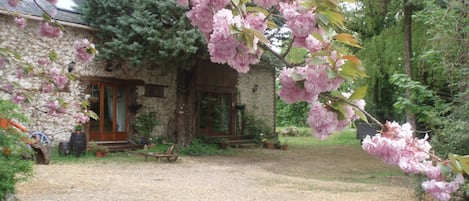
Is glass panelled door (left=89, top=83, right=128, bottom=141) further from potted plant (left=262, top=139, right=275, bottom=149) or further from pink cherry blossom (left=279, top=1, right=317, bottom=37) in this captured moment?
pink cherry blossom (left=279, top=1, right=317, bottom=37)

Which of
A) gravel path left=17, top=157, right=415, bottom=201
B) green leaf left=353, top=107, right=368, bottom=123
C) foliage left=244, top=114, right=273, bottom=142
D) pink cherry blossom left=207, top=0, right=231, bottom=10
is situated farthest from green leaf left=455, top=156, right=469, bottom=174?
foliage left=244, top=114, right=273, bottom=142

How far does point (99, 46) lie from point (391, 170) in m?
8.23

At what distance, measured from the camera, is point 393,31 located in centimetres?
1164

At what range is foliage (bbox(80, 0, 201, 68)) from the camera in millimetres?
11633

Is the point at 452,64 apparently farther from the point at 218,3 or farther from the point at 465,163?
the point at 218,3

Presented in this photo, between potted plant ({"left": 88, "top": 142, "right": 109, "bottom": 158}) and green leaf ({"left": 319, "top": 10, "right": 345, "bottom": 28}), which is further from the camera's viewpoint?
potted plant ({"left": 88, "top": 142, "right": 109, "bottom": 158})

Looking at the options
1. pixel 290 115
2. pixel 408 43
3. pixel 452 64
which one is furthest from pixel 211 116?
pixel 290 115

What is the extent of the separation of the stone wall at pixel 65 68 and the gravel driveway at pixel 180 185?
2.34m

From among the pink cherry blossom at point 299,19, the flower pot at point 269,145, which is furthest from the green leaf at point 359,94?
the flower pot at point 269,145

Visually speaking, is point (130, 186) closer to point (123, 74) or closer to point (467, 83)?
point (467, 83)

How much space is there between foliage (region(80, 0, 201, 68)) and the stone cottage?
86cm

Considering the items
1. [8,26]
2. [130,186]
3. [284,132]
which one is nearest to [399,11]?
[130,186]

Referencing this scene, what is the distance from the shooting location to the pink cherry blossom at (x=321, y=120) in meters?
1.87

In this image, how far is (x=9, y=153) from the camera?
5383mm
